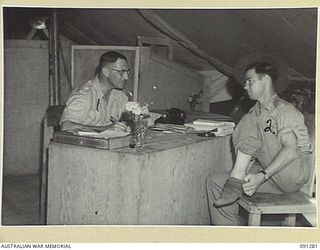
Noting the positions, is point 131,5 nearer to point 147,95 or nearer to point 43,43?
point 147,95

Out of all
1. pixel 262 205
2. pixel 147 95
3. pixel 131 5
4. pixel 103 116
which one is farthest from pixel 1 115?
pixel 147 95

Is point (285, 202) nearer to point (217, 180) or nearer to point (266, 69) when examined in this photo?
point (217, 180)

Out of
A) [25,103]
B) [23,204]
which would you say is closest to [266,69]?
[23,204]

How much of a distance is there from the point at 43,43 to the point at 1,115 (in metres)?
Result: 1.38

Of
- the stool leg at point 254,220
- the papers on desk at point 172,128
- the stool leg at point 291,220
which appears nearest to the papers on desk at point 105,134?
the papers on desk at point 172,128

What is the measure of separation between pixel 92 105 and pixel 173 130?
0.30 meters

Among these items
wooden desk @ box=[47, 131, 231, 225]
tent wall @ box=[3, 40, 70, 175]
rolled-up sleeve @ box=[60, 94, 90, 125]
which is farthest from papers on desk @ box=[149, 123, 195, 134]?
tent wall @ box=[3, 40, 70, 175]

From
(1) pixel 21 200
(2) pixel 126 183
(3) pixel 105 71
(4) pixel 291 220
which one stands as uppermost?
(3) pixel 105 71

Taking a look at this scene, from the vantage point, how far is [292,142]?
1.22m

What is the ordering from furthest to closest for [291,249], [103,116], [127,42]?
[127,42] < [103,116] < [291,249]

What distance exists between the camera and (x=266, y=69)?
1316 millimetres

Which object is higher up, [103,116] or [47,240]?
[103,116]

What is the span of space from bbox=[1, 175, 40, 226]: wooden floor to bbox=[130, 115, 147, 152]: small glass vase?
0.48 metres

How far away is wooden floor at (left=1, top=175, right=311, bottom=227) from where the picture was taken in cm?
148
